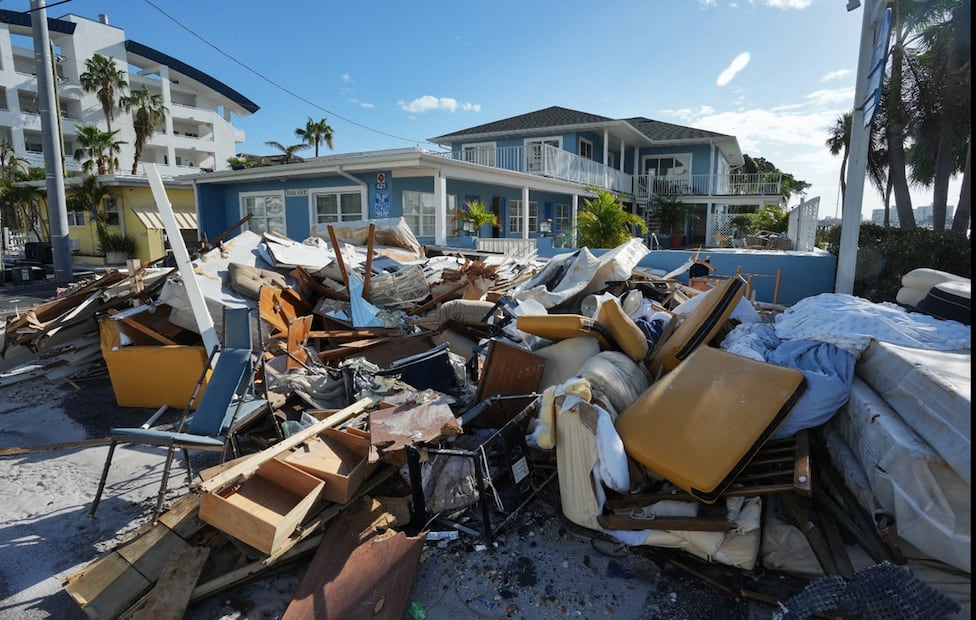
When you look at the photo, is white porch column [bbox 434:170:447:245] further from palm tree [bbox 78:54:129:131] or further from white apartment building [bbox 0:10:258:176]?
palm tree [bbox 78:54:129:131]

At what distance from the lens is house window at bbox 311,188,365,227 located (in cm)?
1352

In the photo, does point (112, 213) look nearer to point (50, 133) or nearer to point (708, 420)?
point (50, 133)

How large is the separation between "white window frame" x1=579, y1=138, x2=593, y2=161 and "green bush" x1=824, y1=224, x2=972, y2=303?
11693mm

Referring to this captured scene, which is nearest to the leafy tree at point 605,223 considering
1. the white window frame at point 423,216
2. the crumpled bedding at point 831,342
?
the white window frame at point 423,216

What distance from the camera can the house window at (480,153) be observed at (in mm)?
17984

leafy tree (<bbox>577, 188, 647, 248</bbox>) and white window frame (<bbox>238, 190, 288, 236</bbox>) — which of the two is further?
white window frame (<bbox>238, 190, 288, 236</bbox>)

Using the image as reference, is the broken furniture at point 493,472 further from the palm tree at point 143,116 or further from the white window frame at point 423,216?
the palm tree at point 143,116

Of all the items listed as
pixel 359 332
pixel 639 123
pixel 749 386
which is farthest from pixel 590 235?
pixel 639 123

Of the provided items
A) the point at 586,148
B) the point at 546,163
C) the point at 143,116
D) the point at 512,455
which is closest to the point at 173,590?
the point at 512,455

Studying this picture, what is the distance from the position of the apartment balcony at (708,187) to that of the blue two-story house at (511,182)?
0.04 m

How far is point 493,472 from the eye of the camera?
11.0 feet

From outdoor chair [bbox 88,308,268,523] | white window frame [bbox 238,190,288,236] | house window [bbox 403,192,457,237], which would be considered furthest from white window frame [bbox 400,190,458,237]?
outdoor chair [bbox 88,308,268,523]

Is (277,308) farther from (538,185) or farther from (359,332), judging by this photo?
(538,185)

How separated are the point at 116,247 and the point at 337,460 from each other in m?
22.4
